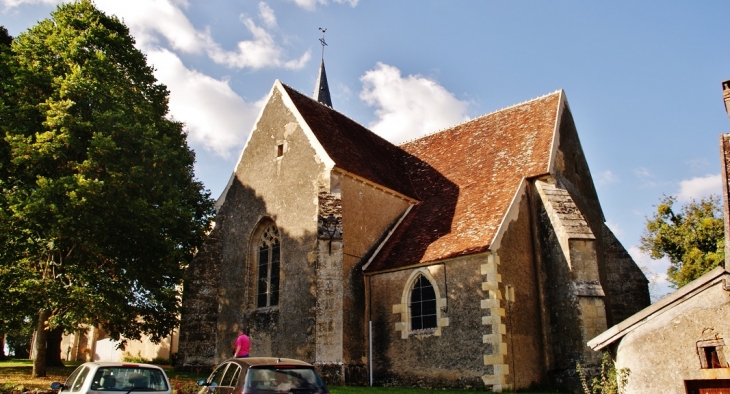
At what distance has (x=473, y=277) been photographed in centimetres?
1552

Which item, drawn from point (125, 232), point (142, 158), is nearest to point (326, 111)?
point (142, 158)

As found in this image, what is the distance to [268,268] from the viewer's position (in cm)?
1883

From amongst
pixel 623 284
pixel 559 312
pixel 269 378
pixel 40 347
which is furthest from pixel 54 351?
pixel 623 284

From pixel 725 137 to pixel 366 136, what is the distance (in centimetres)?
1294

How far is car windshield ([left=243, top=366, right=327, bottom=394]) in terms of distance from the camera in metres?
7.83

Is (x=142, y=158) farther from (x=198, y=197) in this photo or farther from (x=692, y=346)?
(x=692, y=346)

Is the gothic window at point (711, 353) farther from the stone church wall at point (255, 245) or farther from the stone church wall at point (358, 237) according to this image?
the stone church wall at point (255, 245)

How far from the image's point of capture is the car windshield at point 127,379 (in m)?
8.60

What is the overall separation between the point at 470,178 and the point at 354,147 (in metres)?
4.31

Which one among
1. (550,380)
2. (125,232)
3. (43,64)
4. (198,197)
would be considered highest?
(43,64)

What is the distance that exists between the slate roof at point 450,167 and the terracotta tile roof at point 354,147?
5cm

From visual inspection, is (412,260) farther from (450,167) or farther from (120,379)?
(120,379)

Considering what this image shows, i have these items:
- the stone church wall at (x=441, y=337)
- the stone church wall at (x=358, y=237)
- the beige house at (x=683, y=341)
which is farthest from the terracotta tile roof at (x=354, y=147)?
the beige house at (x=683, y=341)

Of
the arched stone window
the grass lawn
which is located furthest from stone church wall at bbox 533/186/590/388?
the arched stone window
